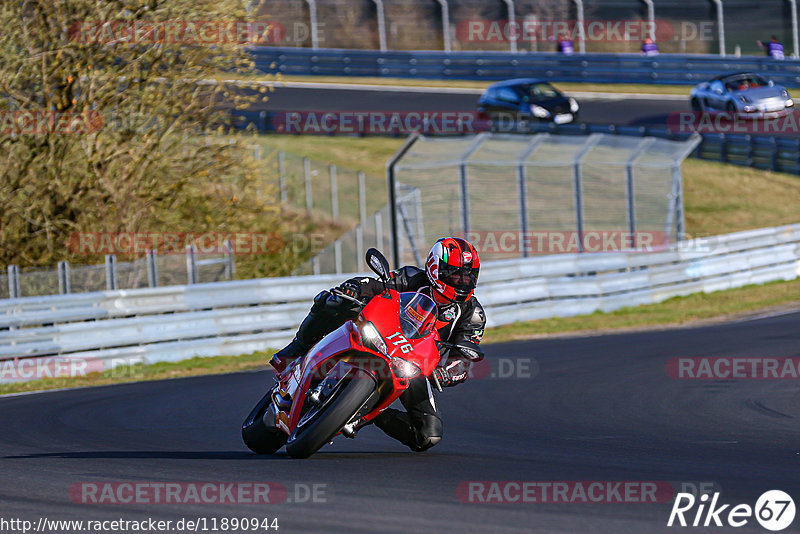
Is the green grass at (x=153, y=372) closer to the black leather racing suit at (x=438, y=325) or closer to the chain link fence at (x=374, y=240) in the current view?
the chain link fence at (x=374, y=240)

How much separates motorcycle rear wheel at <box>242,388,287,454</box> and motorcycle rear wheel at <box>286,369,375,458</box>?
0.79 m

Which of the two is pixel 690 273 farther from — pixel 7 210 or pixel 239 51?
pixel 7 210

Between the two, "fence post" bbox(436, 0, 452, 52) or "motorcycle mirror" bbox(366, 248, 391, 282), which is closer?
"motorcycle mirror" bbox(366, 248, 391, 282)

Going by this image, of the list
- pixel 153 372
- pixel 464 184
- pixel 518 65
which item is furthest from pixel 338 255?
pixel 518 65

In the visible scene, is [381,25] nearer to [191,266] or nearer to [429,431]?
[191,266]

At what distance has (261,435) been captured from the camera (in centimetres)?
746

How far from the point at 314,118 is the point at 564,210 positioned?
12792 millimetres

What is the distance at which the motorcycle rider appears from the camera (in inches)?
270

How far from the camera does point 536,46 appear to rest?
4247 cm

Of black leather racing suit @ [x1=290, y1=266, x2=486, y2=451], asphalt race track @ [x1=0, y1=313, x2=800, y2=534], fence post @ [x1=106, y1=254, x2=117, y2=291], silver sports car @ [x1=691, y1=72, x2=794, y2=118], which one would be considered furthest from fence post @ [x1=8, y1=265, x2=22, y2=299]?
silver sports car @ [x1=691, y1=72, x2=794, y2=118]

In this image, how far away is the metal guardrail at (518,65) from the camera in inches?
1454

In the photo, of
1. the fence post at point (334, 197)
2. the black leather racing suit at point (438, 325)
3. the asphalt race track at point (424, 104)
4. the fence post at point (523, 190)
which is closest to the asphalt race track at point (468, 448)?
the black leather racing suit at point (438, 325)

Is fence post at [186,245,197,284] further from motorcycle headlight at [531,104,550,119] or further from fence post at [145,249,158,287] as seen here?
motorcycle headlight at [531,104,550,119]

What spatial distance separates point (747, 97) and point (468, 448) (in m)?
25.5
